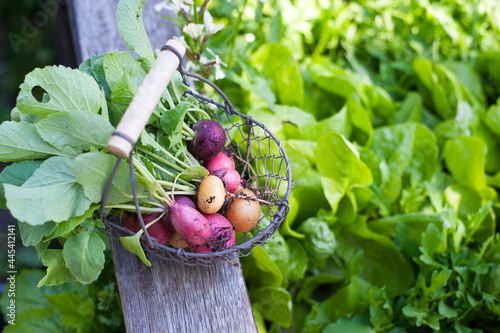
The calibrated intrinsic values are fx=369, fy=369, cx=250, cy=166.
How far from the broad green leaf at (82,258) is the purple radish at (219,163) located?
0.26m

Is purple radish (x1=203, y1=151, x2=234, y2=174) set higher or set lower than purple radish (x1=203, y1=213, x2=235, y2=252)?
higher

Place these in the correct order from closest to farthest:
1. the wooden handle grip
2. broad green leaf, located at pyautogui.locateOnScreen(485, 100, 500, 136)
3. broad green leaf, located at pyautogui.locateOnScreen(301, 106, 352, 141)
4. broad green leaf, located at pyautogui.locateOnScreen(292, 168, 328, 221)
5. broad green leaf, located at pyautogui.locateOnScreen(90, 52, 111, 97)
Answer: the wooden handle grip, broad green leaf, located at pyautogui.locateOnScreen(90, 52, 111, 97), broad green leaf, located at pyautogui.locateOnScreen(292, 168, 328, 221), broad green leaf, located at pyautogui.locateOnScreen(301, 106, 352, 141), broad green leaf, located at pyautogui.locateOnScreen(485, 100, 500, 136)

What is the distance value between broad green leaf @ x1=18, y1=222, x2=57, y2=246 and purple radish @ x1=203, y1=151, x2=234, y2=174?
0.97 ft

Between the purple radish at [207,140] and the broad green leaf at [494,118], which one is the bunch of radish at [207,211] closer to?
the purple radish at [207,140]

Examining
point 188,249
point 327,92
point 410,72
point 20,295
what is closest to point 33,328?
point 20,295

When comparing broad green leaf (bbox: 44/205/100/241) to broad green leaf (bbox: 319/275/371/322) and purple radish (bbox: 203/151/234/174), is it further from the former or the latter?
broad green leaf (bbox: 319/275/371/322)

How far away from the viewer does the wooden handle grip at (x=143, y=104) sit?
1.74ft

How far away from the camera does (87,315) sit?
950 mm

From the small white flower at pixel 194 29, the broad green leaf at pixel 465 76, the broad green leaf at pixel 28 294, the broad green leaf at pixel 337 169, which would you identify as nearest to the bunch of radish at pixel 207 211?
the small white flower at pixel 194 29

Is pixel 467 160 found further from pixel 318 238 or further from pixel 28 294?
pixel 28 294

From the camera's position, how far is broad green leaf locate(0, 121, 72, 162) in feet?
2.05

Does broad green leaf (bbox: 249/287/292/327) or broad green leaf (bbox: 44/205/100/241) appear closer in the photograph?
broad green leaf (bbox: 44/205/100/241)

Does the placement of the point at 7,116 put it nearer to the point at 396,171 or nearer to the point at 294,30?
the point at 294,30

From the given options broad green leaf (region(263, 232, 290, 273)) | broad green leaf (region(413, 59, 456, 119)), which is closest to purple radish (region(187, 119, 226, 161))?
broad green leaf (region(263, 232, 290, 273))
